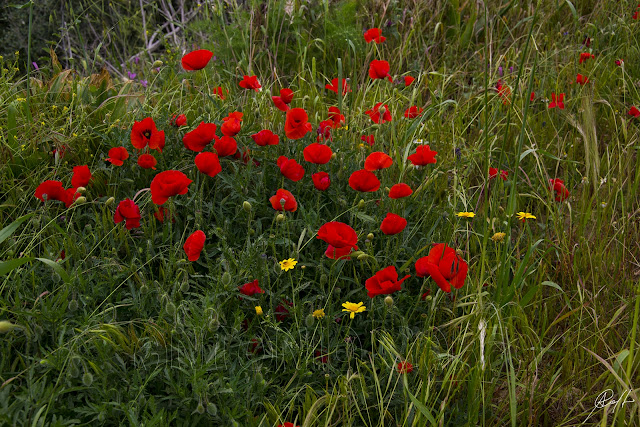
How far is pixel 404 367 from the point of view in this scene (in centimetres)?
142

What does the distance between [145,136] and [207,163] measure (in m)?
0.29

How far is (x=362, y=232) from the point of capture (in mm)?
1856

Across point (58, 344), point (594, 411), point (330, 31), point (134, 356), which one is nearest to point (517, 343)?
point (594, 411)

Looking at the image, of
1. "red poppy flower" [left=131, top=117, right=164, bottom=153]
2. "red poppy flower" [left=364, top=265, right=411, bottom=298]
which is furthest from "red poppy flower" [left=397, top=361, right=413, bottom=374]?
"red poppy flower" [left=131, top=117, right=164, bottom=153]

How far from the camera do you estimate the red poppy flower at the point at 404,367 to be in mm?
1412

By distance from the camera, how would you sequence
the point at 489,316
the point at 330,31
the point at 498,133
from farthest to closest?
the point at 330,31, the point at 498,133, the point at 489,316

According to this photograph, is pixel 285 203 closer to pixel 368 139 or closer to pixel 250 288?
pixel 250 288

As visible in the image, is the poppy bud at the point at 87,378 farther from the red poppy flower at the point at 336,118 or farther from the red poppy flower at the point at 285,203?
the red poppy flower at the point at 336,118

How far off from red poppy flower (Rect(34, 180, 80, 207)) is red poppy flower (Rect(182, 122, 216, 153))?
0.39m

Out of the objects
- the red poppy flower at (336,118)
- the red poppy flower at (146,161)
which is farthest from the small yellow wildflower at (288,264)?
the red poppy flower at (336,118)

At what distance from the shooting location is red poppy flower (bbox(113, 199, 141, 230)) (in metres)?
1.75

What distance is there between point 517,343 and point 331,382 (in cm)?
60

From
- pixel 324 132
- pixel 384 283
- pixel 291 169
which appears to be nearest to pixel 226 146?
pixel 291 169

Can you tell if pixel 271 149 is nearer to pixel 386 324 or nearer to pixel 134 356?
pixel 386 324
